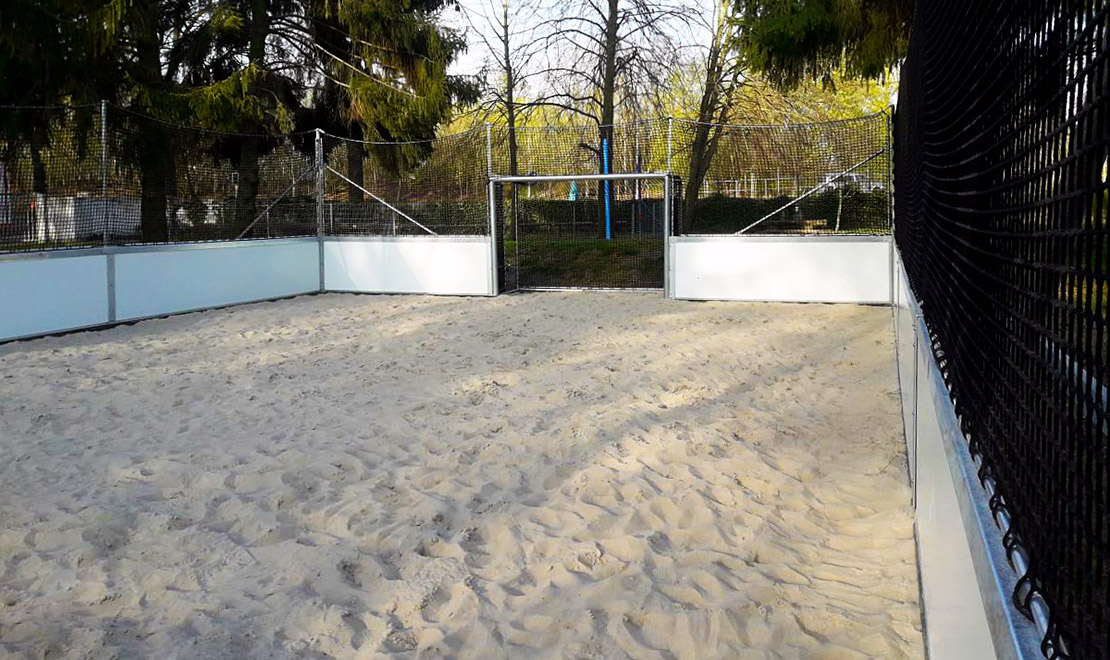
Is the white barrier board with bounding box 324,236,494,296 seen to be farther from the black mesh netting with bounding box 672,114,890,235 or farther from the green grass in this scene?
the black mesh netting with bounding box 672,114,890,235

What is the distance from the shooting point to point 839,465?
5758 mm

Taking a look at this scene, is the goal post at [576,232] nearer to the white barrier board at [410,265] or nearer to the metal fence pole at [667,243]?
the white barrier board at [410,265]

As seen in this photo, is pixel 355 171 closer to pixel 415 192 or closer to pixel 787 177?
pixel 415 192

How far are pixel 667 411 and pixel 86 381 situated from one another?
469 cm

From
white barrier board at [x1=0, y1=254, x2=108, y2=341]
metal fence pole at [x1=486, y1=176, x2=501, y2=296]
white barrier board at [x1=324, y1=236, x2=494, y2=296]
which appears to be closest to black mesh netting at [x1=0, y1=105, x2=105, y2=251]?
white barrier board at [x1=0, y1=254, x2=108, y2=341]

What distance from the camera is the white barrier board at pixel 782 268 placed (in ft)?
43.9

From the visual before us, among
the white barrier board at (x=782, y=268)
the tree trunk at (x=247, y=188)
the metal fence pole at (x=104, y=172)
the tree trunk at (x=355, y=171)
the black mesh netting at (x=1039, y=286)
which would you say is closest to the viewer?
the black mesh netting at (x=1039, y=286)

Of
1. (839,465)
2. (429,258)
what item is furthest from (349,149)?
(839,465)

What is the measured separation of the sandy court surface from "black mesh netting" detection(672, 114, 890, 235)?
497 centimetres

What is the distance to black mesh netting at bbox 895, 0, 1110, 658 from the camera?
1.48m

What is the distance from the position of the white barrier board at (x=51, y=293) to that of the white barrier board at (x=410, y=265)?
4.48m

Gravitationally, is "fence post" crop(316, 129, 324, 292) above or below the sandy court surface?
above

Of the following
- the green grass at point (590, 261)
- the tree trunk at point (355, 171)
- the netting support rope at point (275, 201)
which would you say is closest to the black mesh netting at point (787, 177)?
the green grass at point (590, 261)

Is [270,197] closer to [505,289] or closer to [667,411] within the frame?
[505,289]
